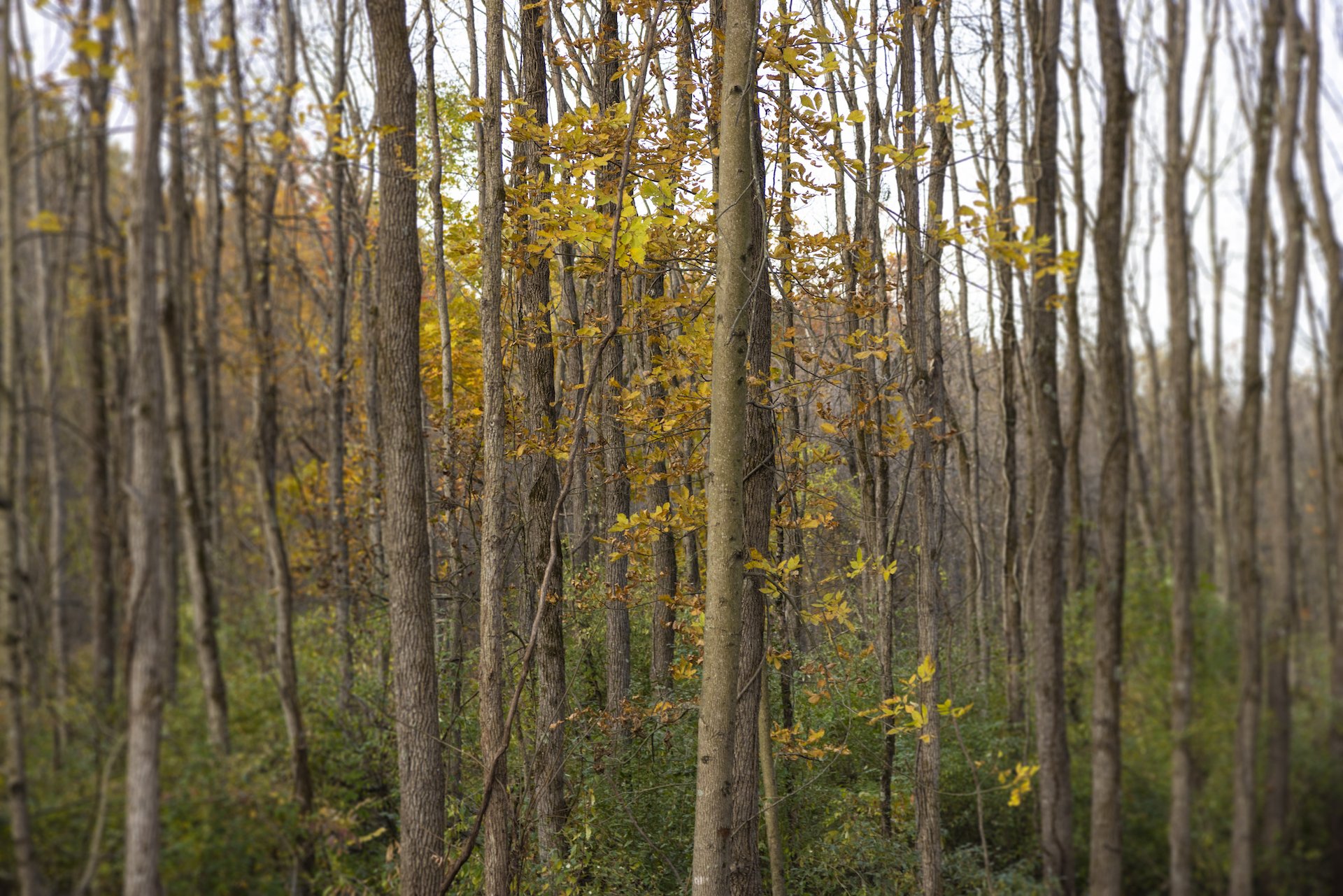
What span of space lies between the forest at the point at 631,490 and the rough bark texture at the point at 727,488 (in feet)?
0.07

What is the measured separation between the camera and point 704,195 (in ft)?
16.6

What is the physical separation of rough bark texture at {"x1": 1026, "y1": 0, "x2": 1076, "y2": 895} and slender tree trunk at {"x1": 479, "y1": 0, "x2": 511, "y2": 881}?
382 cm

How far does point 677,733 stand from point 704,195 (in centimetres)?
442

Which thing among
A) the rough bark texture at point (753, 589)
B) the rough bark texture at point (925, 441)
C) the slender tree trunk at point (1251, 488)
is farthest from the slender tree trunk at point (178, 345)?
the slender tree trunk at point (1251, 488)

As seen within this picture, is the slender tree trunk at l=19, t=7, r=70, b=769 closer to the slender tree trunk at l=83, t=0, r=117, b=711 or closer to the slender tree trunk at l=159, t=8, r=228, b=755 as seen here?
Answer: the slender tree trunk at l=83, t=0, r=117, b=711

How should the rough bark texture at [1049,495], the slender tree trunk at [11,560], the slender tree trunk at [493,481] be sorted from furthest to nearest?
the rough bark texture at [1049,495] → the slender tree trunk at [493,481] → the slender tree trunk at [11,560]

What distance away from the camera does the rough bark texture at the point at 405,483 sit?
5.48 meters

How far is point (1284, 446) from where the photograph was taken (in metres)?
5.96

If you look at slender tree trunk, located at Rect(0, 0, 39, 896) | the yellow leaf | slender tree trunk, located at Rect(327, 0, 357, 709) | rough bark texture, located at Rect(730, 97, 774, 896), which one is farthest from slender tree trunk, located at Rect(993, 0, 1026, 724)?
slender tree trunk, located at Rect(327, 0, 357, 709)

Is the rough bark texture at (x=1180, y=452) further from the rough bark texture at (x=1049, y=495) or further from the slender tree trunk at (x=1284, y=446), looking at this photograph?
the rough bark texture at (x=1049, y=495)

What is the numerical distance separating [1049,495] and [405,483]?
15.4 ft

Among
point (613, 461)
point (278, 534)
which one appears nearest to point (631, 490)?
point (613, 461)

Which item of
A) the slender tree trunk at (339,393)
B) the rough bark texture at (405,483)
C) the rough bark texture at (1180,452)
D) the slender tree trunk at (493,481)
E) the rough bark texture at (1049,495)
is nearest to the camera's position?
the slender tree trunk at (493,481)

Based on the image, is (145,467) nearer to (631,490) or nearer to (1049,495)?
(631,490)
